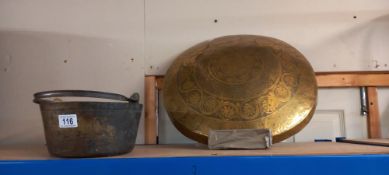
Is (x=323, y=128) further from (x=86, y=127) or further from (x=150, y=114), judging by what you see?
(x=86, y=127)

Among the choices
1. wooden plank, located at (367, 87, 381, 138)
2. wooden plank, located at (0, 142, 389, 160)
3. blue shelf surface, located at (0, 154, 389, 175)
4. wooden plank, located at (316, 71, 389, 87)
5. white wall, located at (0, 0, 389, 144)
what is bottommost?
blue shelf surface, located at (0, 154, 389, 175)

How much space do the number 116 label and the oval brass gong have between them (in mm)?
364

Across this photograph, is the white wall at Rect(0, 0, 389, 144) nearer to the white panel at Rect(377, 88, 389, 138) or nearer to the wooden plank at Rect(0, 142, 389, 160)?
the white panel at Rect(377, 88, 389, 138)

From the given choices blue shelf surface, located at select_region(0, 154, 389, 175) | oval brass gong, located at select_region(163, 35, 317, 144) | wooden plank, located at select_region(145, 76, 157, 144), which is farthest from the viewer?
wooden plank, located at select_region(145, 76, 157, 144)

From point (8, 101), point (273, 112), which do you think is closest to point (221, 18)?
point (273, 112)

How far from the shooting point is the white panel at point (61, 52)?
42.8 inches

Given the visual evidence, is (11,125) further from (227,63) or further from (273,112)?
(273,112)

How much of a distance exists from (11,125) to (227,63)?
2.48 feet

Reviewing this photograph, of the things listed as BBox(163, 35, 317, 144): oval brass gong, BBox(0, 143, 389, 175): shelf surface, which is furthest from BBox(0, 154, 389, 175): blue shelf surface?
BBox(163, 35, 317, 144): oval brass gong

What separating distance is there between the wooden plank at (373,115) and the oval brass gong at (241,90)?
0.87 feet

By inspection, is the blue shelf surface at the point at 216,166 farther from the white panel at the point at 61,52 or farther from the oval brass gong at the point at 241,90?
the white panel at the point at 61,52

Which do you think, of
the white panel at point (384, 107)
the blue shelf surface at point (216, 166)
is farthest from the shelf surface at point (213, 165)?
the white panel at point (384, 107)

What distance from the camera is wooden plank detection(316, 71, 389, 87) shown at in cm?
108

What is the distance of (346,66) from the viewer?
42.9 inches
